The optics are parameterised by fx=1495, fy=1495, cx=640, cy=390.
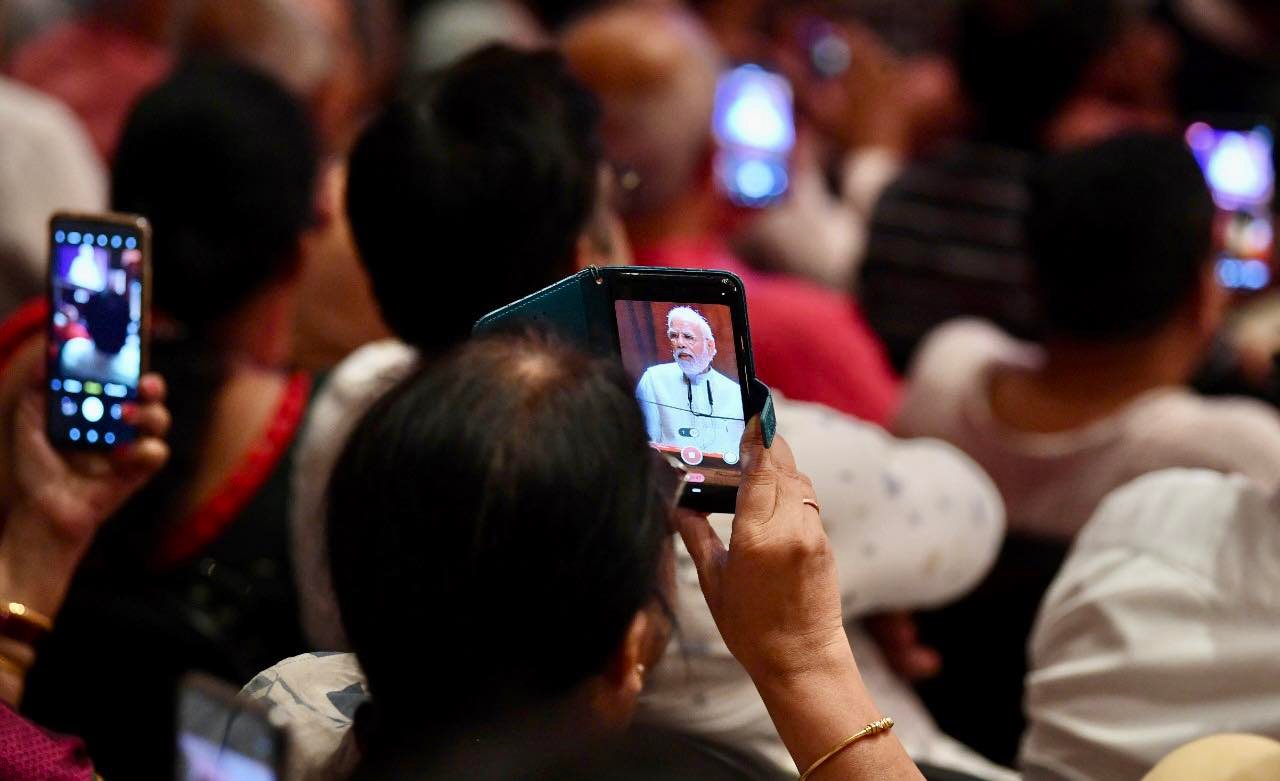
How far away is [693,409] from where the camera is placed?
96cm

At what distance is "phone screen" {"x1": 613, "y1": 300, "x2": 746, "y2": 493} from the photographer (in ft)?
3.08

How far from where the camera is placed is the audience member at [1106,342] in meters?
1.97

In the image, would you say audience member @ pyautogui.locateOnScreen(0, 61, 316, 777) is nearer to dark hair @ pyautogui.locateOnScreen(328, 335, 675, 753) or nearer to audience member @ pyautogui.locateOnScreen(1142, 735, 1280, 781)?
dark hair @ pyautogui.locateOnScreen(328, 335, 675, 753)

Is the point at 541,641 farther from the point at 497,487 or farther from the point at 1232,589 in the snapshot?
the point at 1232,589

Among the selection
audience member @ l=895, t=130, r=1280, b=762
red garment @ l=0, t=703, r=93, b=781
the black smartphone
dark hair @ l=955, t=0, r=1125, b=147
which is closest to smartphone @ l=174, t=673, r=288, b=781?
red garment @ l=0, t=703, r=93, b=781

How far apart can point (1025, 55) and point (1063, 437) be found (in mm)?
1015

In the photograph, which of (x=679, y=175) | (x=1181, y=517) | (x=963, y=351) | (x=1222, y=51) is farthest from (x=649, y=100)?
(x=1222, y=51)

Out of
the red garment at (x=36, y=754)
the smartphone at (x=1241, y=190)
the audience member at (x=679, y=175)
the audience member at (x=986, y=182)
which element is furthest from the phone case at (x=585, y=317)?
the audience member at (x=986, y=182)

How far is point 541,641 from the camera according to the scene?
826mm

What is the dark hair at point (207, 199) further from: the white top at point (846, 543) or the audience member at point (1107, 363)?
the audience member at point (1107, 363)

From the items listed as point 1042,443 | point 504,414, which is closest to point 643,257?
point 1042,443

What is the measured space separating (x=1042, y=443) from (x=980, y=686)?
43 centimetres

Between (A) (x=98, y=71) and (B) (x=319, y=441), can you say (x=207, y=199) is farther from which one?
(A) (x=98, y=71)

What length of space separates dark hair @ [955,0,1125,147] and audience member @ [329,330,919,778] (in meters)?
2.07
